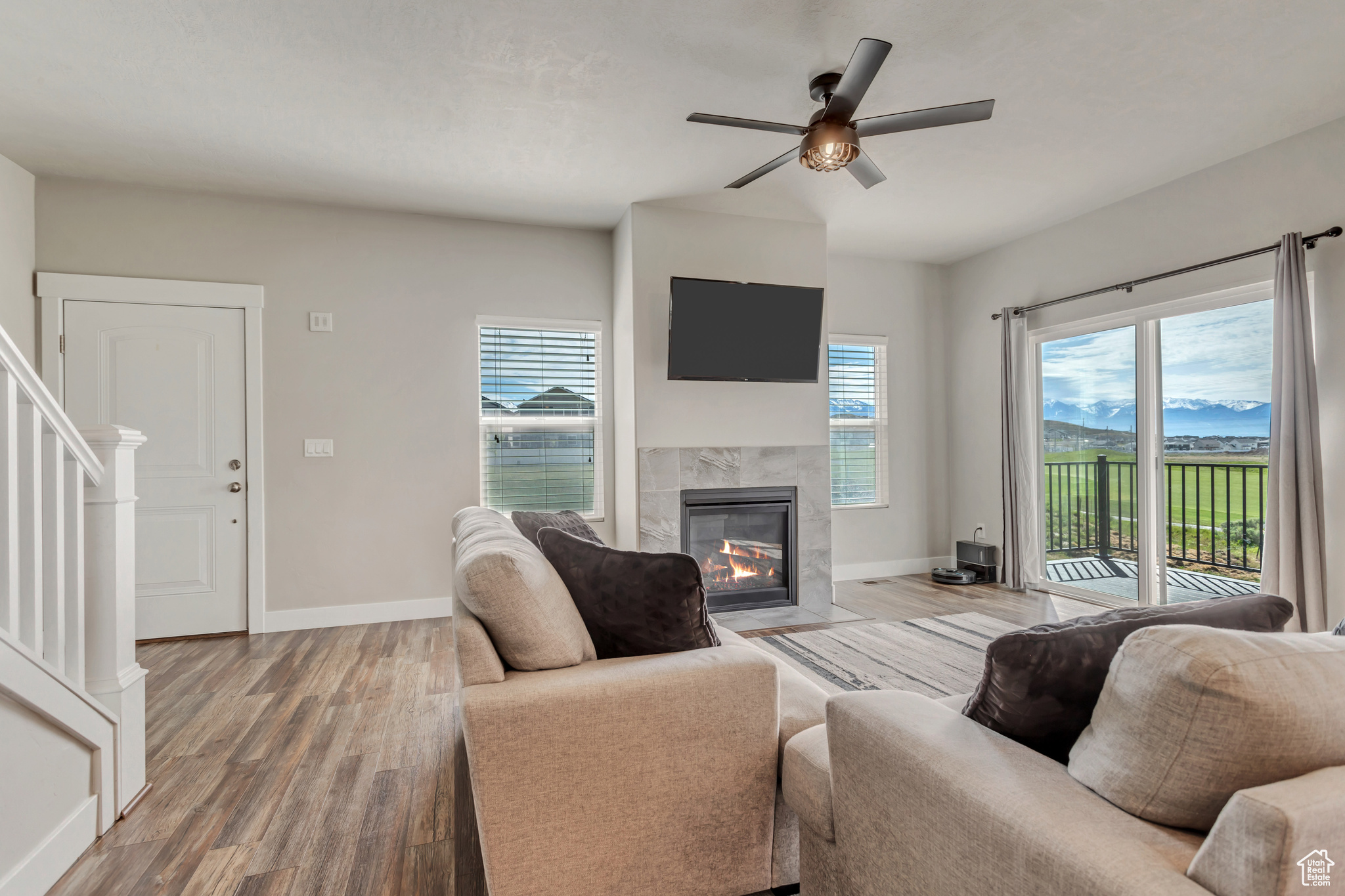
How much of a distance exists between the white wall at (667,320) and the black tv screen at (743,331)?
0.11 metres

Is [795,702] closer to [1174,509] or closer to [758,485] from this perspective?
[758,485]

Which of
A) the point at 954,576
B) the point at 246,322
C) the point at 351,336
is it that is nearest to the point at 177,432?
the point at 246,322

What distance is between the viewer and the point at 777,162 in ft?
9.67

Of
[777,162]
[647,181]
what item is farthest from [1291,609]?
[647,181]

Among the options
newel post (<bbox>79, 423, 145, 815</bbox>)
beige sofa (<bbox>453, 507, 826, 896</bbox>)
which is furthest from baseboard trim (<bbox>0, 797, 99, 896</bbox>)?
beige sofa (<bbox>453, 507, 826, 896</bbox>)

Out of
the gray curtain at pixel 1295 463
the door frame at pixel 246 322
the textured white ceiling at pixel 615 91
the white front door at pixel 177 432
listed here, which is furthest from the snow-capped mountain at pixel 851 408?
the white front door at pixel 177 432

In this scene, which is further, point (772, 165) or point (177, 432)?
point (177, 432)

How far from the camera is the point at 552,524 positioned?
2.53m

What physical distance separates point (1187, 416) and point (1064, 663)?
12.3 ft

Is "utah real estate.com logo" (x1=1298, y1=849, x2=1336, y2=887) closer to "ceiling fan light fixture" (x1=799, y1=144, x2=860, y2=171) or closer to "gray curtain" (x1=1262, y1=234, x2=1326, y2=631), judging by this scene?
"ceiling fan light fixture" (x1=799, y1=144, x2=860, y2=171)

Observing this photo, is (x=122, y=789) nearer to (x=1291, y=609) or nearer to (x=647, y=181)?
(x=1291, y=609)

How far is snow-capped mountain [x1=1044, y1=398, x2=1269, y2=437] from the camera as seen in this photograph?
351 cm

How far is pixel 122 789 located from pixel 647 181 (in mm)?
3481

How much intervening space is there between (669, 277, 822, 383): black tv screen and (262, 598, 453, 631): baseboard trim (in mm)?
2162
